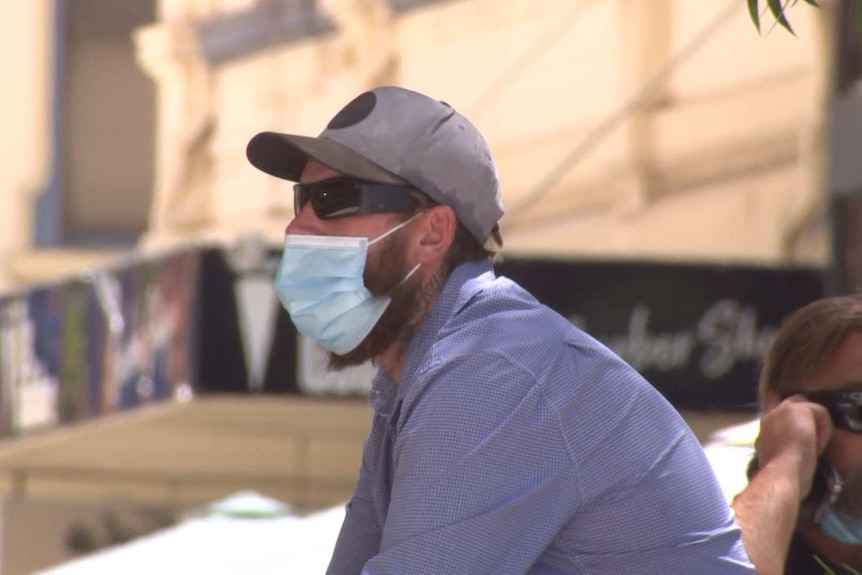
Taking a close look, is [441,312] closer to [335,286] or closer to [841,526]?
[335,286]

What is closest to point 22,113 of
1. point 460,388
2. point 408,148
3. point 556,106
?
point 556,106

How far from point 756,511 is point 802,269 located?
344 inches

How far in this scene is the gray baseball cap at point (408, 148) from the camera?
2441 millimetres

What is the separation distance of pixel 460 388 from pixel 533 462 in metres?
0.14

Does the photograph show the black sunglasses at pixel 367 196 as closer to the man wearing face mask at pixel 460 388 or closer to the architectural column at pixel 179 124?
the man wearing face mask at pixel 460 388

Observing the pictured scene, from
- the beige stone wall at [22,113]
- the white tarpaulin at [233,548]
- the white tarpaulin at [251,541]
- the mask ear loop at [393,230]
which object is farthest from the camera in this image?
the beige stone wall at [22,113]

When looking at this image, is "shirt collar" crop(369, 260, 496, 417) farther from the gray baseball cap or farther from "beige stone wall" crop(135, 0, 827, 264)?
"beige stone wall" crop(135, 0, 827, 264)

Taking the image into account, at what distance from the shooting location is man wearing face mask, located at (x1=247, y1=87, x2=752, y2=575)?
2.15 metres

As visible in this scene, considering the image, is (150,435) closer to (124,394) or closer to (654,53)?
(124,394)

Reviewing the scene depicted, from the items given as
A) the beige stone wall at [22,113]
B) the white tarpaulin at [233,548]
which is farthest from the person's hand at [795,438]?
the beige stone wall at [22,113]

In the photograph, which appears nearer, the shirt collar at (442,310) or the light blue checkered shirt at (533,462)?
the light blue checkered shirt at (533,462)

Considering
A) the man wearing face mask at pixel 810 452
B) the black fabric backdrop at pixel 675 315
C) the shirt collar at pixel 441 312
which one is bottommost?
the black fabric backdrop at pixel 675 315

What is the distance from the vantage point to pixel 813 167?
1161cm

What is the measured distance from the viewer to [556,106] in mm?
12195
